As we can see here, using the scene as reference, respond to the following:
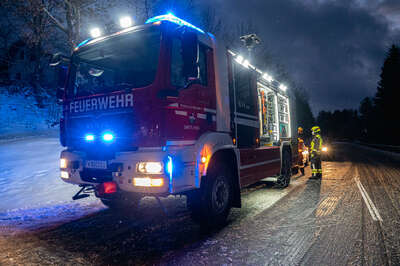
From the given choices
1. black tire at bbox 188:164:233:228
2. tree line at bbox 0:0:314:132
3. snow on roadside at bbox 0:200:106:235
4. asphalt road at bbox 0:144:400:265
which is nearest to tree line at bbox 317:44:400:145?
tree line at bbox 0:0:314:132

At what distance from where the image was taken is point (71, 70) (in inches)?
182

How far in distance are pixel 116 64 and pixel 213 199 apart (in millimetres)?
2571

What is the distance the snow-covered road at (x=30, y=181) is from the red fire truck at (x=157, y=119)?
8.30 ft

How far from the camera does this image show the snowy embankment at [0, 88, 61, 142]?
16.4 metres

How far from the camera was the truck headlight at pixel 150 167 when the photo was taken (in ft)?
10.5

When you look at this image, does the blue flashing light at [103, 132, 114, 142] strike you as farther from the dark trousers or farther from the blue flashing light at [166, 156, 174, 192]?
the dark trousers

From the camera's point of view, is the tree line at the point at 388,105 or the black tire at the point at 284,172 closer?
the black tire at the point at 284,172

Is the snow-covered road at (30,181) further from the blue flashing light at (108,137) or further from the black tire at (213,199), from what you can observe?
A: the black tire at (213,199)

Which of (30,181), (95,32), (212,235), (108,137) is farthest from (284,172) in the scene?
(30,181)

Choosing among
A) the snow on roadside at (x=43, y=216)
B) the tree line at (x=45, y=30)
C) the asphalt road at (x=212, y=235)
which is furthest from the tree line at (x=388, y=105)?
the snow on roadside at (x=43, y=216)

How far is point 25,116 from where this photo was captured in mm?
17688

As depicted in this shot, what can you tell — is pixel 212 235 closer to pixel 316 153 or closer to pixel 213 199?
pixel 213 199

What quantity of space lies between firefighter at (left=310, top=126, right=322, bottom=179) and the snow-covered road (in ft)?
25.7

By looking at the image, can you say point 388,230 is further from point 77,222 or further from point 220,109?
point 77,222
